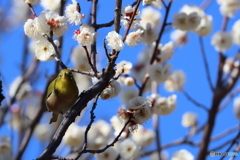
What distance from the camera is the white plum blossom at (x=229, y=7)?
3883 mm

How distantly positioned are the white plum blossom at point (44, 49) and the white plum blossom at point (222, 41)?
2.39 metres

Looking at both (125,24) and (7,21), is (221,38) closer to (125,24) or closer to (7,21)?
(125,24)

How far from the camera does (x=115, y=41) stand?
5.82 feet

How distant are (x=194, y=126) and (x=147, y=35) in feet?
4.69

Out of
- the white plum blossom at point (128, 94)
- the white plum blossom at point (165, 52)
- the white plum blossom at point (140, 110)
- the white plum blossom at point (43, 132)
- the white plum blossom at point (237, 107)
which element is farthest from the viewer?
the white plum blossom at point (43, 132)

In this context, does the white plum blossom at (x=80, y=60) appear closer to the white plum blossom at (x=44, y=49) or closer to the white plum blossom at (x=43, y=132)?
the white plum blossom at (x=44, y=49)

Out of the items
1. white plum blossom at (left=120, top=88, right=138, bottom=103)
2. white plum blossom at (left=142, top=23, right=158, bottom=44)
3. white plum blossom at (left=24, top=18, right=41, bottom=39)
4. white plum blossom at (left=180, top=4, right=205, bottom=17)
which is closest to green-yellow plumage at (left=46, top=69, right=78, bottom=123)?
white plum blossom at (left=24, top=18, right=41, bottom=39)

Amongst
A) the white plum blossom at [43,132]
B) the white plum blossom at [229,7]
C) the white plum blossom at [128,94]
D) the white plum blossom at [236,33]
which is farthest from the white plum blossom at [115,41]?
the white plum blossom at [43,132]

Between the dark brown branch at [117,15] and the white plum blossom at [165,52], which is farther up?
the white plum blossom at [165,52]

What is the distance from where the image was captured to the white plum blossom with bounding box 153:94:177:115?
295 cm

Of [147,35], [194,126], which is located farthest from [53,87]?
[194,126]

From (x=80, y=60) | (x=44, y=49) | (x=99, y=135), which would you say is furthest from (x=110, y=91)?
(x=99, y=135)

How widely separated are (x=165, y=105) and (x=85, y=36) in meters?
1.26

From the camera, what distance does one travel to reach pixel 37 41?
6.56ft
